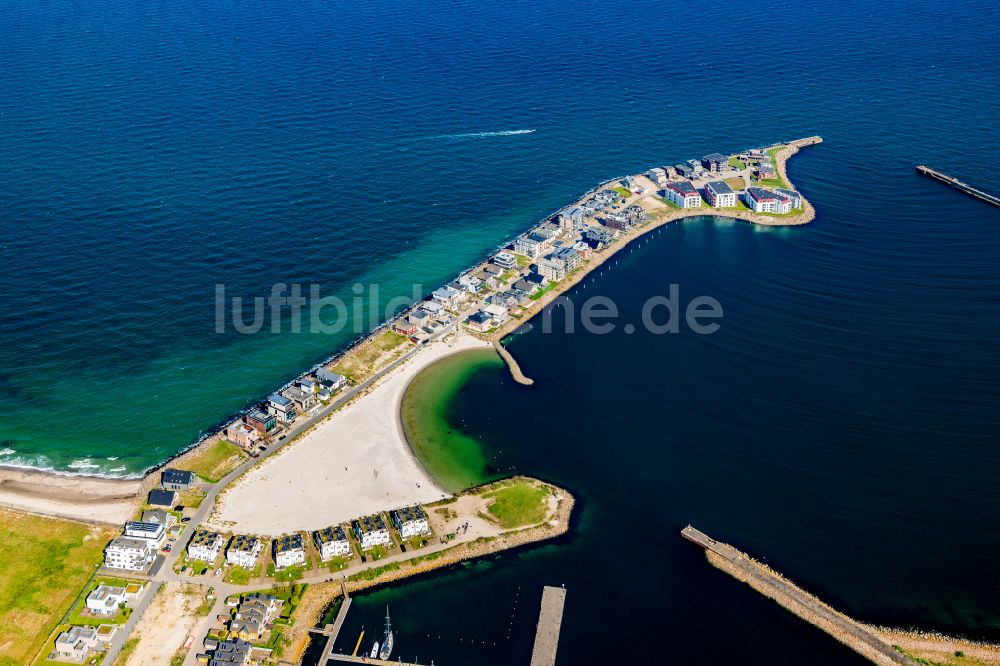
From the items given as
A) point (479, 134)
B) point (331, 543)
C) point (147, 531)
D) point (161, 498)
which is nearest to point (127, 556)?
point (147, 531)

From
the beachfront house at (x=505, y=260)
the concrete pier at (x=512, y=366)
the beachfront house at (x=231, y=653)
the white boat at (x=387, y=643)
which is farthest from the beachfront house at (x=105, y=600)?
the beachfront house at (x=505, y=260)

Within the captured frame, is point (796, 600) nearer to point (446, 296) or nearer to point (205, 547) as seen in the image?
point (205, 547)

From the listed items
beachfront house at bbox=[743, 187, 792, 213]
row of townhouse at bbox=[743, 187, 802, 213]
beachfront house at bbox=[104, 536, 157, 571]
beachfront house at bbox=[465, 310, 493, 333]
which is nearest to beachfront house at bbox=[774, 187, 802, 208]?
row of townhouse at bbox=[743, 187, 802, 213]

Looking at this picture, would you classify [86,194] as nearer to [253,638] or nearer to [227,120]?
[227,120]

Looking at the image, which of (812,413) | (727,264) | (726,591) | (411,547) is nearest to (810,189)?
(727,264)

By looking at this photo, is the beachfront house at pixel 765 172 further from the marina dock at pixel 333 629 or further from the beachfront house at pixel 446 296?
the marina dock at pixel 333 629

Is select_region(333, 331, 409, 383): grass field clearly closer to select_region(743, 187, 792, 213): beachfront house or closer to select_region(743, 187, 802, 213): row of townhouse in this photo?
select_region(743, 187, 792, 213): beachfront house
